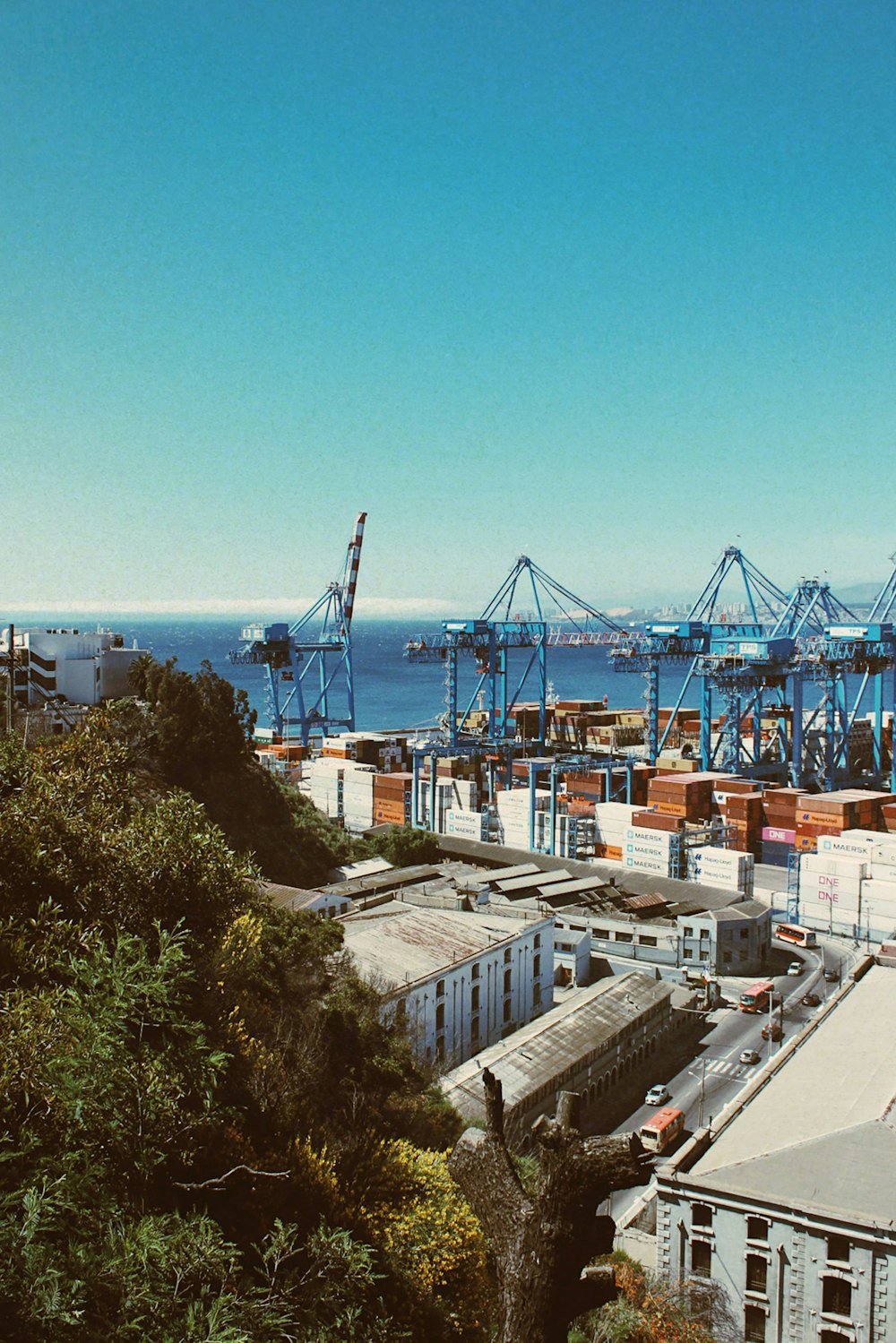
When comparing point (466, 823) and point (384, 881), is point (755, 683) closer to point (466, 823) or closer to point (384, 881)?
point (466, 823)

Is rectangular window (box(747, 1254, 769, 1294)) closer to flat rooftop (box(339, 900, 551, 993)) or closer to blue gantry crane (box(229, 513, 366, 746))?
flat rooftop (box(339, 900, 551, 993))

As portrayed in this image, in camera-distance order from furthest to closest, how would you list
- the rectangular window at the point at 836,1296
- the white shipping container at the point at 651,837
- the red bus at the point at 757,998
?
1. the white shipping container at the point at 651,837
2. the red bus at the point at 757,998
3. the rectangular window at the point at 836,1296

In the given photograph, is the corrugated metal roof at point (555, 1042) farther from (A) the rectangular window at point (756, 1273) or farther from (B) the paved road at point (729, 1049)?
(A) the rectangular window at point (756, 1273)

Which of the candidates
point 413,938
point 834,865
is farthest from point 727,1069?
point 834,865

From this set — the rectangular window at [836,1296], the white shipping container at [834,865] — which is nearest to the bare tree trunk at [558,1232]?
the rectangular window at [836,1296]

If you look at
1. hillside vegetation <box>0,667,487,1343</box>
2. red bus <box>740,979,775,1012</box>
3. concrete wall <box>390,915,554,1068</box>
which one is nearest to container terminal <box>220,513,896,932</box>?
red bus <box>740,979,775,1012</box>
